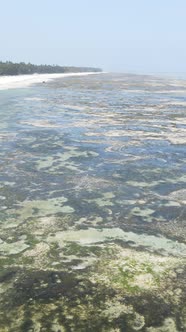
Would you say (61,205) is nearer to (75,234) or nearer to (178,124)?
(75,234)

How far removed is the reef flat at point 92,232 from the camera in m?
5.05

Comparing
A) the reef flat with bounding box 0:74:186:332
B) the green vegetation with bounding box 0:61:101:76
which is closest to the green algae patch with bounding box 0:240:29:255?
the reef flat with bounding box 0:74:186:332

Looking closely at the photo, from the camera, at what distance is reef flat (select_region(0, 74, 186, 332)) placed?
16.6 ft

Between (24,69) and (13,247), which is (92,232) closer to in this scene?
(13,247)

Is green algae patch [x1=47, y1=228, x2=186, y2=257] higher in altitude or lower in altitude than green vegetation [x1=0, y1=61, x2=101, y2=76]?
lower

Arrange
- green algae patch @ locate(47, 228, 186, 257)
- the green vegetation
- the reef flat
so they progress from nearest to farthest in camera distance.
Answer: the reef flat < green algae patch @ locate(47, 228, 186, 257) < the green vegetation

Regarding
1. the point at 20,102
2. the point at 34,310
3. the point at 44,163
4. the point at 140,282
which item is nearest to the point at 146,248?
the point at 140,282

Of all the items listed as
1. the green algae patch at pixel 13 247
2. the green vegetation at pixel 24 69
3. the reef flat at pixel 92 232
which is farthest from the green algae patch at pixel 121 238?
the green vegetation at pixel 24 69

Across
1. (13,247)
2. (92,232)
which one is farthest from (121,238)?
(13,247)

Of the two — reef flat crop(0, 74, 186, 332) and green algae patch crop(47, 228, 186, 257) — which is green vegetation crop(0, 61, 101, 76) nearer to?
reef flat crop(0, 74, 186, 332)

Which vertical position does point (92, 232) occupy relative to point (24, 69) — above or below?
below

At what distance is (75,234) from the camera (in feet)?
23.8

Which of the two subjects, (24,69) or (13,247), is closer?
(13,247)

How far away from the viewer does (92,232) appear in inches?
291
